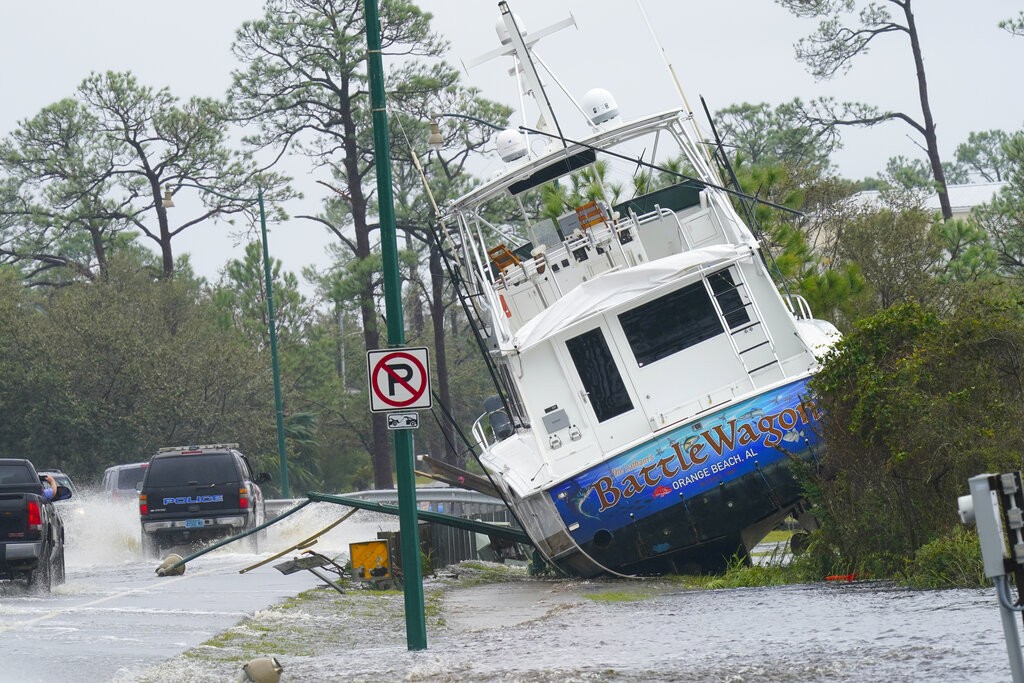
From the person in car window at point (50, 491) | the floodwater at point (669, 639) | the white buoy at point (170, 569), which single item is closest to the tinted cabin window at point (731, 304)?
the floodwater at point (669, 639)

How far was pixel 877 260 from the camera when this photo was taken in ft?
120

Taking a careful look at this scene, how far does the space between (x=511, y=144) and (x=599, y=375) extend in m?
4.22

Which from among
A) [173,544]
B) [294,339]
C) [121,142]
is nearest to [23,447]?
[121,142]

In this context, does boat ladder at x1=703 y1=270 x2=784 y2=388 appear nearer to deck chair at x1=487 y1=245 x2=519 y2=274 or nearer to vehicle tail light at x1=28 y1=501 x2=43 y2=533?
deck chair at x1=487 y1=245 x2=519 y2=274

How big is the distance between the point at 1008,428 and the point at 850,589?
2107 millimetres

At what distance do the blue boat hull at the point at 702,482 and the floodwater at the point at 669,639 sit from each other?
126cm

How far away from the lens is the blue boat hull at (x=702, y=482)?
63.3 feet

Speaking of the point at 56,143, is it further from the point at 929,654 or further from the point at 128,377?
the point at 929,654

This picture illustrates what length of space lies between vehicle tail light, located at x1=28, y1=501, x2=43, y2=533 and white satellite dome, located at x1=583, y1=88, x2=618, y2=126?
30.0 ft

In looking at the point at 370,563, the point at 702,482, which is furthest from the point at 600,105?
the point at 370,563

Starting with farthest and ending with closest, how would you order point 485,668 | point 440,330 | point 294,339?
1. point 294,339
2. point 440,330
3. point 485,668

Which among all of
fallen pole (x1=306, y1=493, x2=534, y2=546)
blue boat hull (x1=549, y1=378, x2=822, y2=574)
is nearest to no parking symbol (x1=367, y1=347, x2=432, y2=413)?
blue boat hull (x1=549, y1=378, x2=822, y2=574)

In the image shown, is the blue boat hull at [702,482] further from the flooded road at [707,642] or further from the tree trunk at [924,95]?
the tree trunk at [924,95]

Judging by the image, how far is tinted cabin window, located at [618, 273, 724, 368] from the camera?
68.2ft
